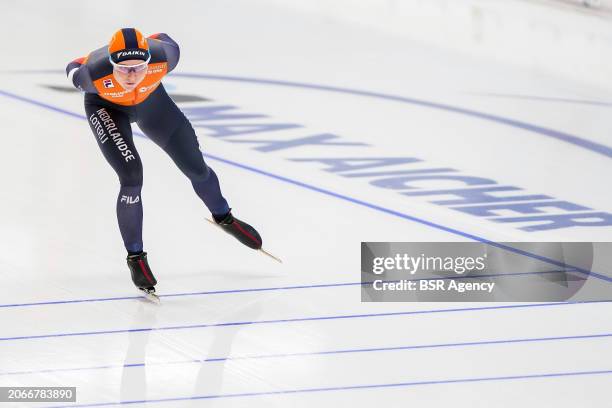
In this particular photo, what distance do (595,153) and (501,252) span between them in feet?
7.26

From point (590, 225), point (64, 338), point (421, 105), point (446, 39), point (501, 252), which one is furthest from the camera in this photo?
point (446, 39)

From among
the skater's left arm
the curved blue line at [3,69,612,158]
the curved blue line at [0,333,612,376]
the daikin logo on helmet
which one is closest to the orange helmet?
the daikin logo on helmet

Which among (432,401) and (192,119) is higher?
(192,119)

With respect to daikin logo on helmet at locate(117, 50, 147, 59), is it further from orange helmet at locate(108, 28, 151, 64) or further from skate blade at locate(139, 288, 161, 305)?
skate blade at locate(139, 288, 161, 305)

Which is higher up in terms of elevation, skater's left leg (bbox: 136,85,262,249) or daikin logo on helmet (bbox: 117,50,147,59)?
daikin logo on helmet (bbox: 117,50,147,59)

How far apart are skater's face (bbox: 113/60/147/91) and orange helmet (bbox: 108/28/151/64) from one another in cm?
2

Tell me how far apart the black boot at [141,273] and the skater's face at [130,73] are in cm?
78

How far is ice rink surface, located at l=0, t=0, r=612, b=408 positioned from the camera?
181 inches

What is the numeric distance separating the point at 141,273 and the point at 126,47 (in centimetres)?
101

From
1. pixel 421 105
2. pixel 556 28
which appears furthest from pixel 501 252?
pixel 556 28

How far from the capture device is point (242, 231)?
583cm

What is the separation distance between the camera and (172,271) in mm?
5727

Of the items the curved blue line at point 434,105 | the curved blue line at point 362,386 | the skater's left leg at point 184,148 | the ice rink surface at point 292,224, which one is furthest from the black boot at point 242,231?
the curved blue line at point 434,105

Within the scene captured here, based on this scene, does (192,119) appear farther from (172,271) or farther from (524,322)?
(524,322)
